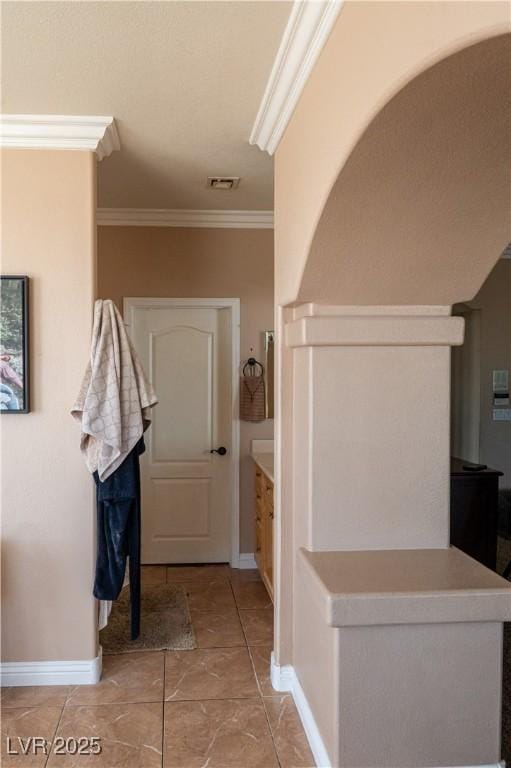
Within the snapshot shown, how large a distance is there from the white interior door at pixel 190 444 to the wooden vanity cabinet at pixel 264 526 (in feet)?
1.12

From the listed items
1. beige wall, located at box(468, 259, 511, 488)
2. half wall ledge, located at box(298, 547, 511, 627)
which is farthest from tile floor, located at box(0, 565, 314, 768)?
beige wall, located at box(468, 259, 511, 488)

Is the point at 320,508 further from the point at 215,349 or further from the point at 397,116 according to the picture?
the point at 215,349

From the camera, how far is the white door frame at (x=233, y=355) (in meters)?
4.61

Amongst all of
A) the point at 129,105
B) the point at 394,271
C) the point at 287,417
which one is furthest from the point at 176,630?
the point at 129,105

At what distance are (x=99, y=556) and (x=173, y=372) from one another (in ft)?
6.55

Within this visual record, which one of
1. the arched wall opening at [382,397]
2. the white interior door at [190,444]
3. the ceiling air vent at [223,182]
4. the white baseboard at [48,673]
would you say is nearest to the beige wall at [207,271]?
the white interior door at [190,444]

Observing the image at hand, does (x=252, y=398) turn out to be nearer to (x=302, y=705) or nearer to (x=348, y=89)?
(x=302, y=705)

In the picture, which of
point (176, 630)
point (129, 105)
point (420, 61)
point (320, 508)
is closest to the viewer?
point (420, 61)

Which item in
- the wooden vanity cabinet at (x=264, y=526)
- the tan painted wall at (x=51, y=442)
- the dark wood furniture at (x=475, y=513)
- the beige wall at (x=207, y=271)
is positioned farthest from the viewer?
the beige wall at (x=207, y=271)

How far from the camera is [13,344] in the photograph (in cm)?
290

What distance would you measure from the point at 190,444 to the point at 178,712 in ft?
7.49

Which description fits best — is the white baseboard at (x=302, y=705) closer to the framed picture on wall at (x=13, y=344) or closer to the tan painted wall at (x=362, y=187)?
the tan painted wall at (x=362, y=187)

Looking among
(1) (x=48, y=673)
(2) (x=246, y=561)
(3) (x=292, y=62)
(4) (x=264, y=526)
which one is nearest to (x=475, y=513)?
(4) (x=264, y=526)

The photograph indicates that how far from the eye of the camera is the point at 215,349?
4770mm
